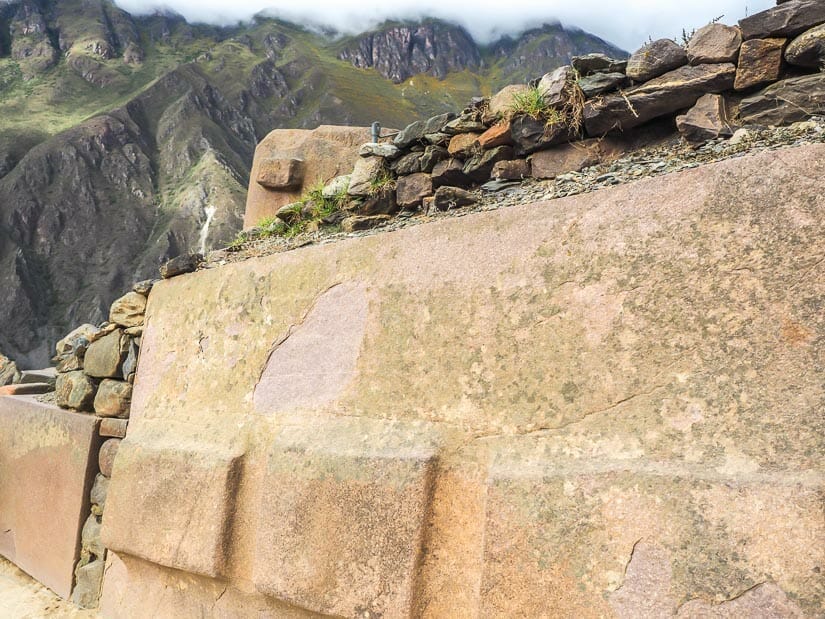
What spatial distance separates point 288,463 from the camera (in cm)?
188

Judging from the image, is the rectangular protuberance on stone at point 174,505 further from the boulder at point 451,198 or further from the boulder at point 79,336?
the boulder at point 451,198

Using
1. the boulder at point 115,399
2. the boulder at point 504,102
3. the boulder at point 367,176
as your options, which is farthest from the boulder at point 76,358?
the boulder at point 504,102

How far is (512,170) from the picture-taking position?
291cm

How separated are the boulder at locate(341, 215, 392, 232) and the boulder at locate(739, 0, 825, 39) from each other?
68.2 inches

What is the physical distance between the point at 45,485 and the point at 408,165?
2.61m

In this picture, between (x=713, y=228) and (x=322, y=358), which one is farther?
(x=322, y=358)

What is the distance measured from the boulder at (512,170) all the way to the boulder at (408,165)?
50 cm

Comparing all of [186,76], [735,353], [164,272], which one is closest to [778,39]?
[735,353]

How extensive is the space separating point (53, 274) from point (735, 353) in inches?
1373

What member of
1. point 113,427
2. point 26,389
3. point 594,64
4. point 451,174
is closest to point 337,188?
point 451,174

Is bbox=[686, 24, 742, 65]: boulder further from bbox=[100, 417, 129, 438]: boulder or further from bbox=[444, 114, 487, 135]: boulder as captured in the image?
bbox=[100, 417, 129, 438]: boulder

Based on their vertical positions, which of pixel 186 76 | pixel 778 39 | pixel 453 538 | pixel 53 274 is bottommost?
pixel 53 274

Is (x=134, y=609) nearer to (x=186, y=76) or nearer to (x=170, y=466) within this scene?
(x=170, y=466)

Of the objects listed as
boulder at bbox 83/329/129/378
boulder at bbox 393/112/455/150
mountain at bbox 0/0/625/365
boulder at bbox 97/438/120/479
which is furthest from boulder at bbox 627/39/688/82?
mountain at bbox 0/0/625/365
